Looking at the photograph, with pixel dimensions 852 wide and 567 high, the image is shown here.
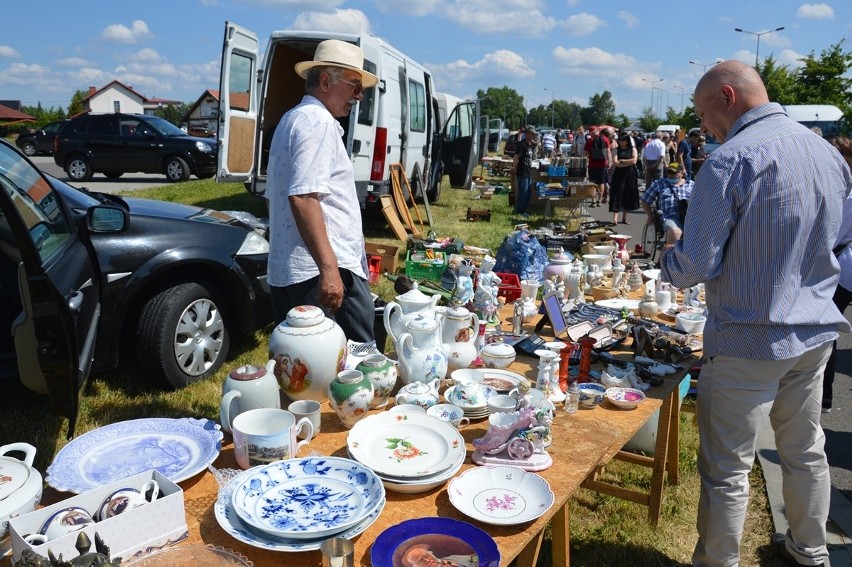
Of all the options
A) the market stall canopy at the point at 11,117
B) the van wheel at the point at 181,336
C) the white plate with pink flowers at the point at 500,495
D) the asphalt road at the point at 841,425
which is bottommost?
the asphalt road at the point at 841,425

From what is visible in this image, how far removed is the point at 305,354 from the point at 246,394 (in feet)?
0.77

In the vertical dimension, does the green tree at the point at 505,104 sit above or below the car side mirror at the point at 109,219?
above

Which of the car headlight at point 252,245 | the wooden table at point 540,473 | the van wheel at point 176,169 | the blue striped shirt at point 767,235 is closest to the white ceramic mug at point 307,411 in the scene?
the wooden table at point 540,473

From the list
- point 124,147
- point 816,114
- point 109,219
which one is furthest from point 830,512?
point 816,114

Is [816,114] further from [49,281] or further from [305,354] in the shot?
[49,281]

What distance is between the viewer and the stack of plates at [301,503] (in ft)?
4.70

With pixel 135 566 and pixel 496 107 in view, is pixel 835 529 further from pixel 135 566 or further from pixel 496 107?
pixel 496 107

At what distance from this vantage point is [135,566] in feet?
4.18

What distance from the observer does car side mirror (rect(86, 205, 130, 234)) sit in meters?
3.66

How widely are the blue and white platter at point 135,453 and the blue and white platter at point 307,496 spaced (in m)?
0.22

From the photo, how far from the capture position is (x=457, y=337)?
2504 millimetres

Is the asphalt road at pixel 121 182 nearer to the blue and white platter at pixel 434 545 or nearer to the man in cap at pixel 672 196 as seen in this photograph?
the man in cap at pixel 672 196

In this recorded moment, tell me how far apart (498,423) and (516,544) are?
50 cm

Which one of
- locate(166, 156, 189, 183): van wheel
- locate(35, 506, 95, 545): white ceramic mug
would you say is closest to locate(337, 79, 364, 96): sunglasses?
locate(35, 506, 95, 545): white ceramic mug
